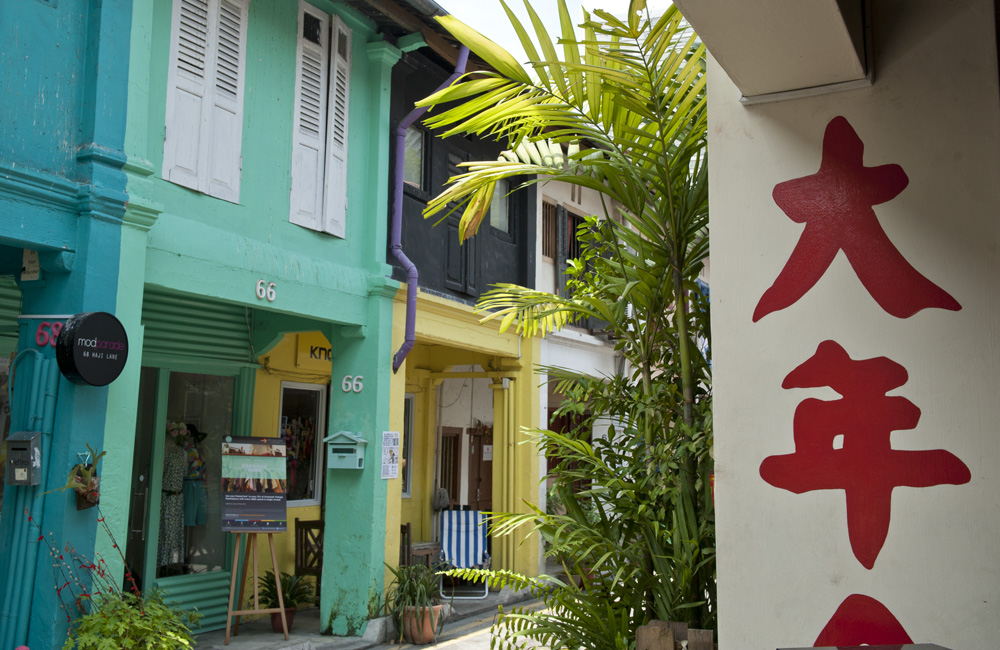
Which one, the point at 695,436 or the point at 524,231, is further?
the point at 524,231

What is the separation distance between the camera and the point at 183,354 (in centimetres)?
780

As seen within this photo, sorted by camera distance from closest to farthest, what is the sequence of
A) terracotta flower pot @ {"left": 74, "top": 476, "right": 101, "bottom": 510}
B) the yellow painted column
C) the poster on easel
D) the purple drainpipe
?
terracotta flower pot @ {"left": 74, "top": 476, "right": 101, "bottom": 510} → the poster on easel → the purple drainpipe → the yellow painted column

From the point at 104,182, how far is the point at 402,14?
3.65 metres

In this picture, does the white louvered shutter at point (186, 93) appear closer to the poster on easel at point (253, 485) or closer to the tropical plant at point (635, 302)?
the poster on easel at point (253, 485)

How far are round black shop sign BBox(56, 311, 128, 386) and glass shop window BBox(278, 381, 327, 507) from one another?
3811mm

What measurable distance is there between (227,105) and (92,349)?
2.52m

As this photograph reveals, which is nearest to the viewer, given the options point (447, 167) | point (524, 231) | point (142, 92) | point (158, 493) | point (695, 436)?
point (695, 436)

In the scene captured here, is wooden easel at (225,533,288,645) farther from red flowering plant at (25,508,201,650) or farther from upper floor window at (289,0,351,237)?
upper floor window at (289,0,351,237)

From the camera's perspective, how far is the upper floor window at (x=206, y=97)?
6.38 meters

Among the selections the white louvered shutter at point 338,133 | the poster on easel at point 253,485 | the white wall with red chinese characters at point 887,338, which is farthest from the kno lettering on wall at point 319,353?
the white wall with red chinese characters at point 887,338

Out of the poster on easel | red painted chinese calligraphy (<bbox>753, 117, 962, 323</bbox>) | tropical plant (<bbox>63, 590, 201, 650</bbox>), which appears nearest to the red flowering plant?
tropical plant (<bbox>63, 590, 201, 650</bbox>)

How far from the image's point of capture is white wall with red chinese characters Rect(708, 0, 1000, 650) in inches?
86.6

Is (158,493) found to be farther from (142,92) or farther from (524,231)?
(524,231)

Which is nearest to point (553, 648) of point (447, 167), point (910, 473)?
point (910, 473)
